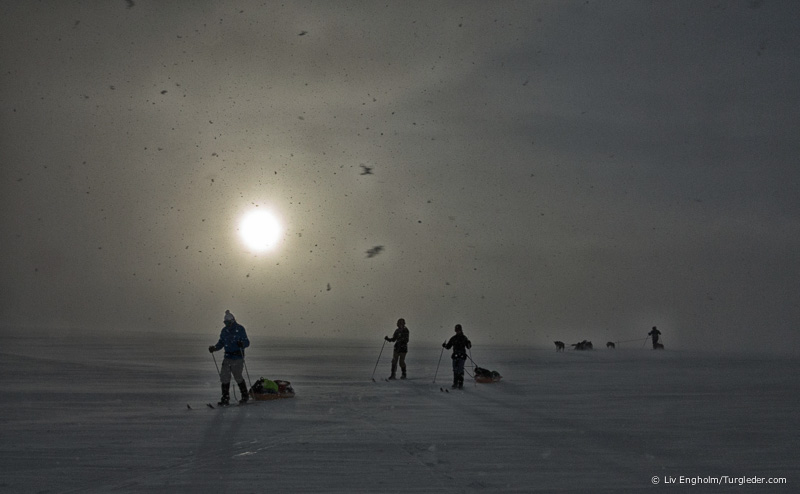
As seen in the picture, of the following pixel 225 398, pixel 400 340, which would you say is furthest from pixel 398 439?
pixel 400 340

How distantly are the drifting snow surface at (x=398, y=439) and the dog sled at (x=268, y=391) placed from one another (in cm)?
56

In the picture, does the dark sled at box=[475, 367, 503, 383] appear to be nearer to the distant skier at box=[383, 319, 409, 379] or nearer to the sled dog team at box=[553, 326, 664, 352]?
the distant skier at box=[383, 319, 409, 379]

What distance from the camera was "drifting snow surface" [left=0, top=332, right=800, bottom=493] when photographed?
26.5 feet

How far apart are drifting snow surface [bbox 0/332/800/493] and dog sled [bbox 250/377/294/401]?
1.83ft

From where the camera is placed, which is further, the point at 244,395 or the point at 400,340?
the point at 400,340

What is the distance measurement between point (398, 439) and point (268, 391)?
698 centimetres

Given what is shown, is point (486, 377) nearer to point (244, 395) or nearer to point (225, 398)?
point (244, 395)

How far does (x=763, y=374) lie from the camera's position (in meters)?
25.9

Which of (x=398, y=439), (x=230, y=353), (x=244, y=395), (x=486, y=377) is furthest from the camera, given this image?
(x=486, y=377)

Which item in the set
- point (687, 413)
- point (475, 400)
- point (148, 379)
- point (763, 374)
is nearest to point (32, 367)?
point (148, 379)

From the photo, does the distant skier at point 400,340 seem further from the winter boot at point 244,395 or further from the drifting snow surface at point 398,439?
the winter boot at point 244,395

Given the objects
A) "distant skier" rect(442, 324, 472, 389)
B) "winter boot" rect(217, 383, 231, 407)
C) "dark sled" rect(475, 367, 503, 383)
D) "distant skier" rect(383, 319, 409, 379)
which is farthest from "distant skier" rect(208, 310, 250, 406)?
"dark sled" rect(475, 367, 503, 383)

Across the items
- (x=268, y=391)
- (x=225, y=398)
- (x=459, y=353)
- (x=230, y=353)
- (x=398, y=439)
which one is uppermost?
(x=459, y=353)

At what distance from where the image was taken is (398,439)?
10844mm
